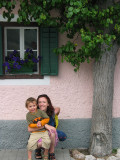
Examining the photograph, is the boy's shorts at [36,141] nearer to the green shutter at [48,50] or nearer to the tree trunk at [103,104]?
the tree trunk at [103,104]

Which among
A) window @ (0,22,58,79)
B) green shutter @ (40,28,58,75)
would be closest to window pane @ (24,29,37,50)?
window @ (0,22,58,79)

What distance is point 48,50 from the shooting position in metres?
4.62

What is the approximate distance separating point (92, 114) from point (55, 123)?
2.39 feet

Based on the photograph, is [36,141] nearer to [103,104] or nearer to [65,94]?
[65,94]

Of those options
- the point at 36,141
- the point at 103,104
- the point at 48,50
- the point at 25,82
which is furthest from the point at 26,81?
the point at 103,104

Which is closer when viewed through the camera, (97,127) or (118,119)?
(97,127)

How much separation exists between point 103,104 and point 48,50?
1.37 m

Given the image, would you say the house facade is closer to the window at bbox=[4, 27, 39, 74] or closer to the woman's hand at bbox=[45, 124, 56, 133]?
the window at bbox=[4, 27, 39, 74]

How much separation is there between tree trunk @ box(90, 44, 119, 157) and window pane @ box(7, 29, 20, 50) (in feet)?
5.04

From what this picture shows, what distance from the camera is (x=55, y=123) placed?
4.34 metres

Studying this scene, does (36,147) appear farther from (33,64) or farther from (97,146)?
(33,64)

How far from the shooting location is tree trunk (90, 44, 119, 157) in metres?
4.40

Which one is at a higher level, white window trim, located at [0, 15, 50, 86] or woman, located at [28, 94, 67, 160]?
white window trim, located at [0, 15, 50, 86]

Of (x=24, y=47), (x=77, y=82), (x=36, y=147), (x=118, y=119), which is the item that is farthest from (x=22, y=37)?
(x=118, y=119)
